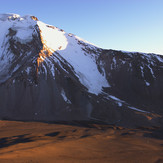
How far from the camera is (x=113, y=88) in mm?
41875

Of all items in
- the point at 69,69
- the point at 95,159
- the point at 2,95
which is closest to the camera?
the point at 95,159

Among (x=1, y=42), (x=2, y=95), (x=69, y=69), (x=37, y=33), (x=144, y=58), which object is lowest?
(x=2, y=95)

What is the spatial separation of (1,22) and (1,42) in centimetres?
1344

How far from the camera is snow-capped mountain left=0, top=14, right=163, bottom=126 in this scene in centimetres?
2900

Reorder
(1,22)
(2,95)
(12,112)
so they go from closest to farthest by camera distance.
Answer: (12,112), (2,95), (1,22)

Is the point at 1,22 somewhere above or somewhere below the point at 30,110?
above

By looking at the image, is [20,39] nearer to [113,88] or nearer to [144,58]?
[113,88]

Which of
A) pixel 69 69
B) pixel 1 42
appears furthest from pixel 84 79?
pixel 1 42

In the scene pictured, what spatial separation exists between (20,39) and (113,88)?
99.3ft

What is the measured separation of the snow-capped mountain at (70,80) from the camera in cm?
2900

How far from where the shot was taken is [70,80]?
3578 cm

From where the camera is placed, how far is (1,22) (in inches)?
2126

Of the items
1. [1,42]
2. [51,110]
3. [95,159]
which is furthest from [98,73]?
[95,159]

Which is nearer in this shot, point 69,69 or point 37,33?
point 69,69
